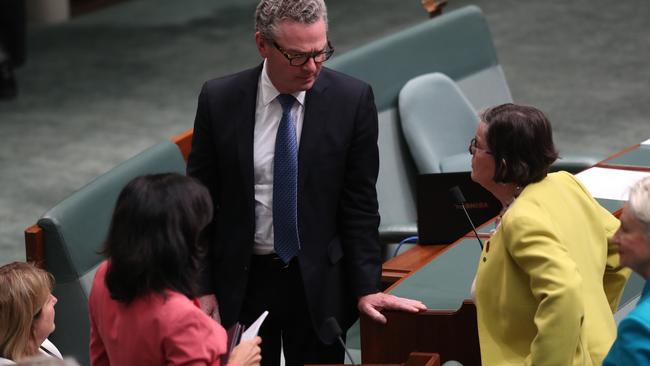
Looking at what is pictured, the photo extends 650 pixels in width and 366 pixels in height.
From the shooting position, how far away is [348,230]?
3.40m

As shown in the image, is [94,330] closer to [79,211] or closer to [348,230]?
[348,230]

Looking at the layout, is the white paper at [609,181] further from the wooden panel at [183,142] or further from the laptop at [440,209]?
the wooden panel at [183,142]

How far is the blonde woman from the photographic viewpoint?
10.1ft

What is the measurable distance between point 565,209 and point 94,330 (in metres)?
1.05

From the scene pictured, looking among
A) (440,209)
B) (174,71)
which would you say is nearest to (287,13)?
(440,209)

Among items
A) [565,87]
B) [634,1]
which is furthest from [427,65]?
[634,1]

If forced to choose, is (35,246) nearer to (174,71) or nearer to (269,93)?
(269,93)

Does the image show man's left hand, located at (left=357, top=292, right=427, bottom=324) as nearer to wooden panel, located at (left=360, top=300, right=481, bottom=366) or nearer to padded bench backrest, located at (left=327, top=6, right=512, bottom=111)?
wooden panel, located at (left=360, top=300, right=481, bottom=366)

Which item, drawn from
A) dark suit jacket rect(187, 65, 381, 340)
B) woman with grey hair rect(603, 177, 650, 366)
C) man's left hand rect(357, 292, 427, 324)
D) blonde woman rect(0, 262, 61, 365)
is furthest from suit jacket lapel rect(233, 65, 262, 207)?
woman with grey hair rect(603, 177, 650, 366)

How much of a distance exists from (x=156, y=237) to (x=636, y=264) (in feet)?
3.08

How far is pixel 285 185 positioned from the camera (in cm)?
332

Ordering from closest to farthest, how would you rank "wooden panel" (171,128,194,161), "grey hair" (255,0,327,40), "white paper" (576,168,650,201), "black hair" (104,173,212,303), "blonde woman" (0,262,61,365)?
"black hair" (104,173,212,303)
"blonde woman" (0,262,61,365)
"grey hair" (255,0,327,40)
"white paper" (576,168,650,201)
"wooden panel" (171,128,194,161)

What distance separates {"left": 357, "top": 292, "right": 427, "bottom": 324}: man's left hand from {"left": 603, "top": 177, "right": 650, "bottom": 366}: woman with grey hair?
81 centimetres

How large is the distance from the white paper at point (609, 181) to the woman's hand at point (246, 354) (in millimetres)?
1518
